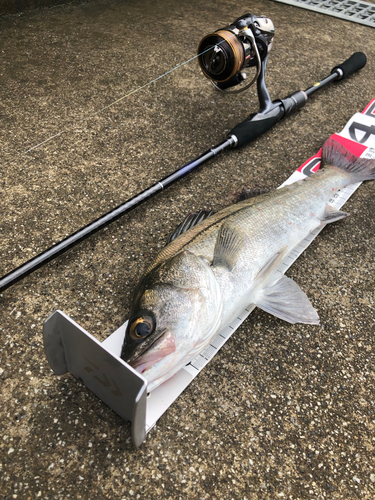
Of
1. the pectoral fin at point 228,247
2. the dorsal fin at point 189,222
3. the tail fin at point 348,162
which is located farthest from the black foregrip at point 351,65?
the pectoral fin at point 228,247

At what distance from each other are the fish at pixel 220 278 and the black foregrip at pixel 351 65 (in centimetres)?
172

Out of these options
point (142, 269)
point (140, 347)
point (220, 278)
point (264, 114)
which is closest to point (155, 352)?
point (140, 347)

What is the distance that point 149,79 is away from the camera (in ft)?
10.9

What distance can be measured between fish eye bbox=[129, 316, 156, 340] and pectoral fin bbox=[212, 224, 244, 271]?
0.43 m

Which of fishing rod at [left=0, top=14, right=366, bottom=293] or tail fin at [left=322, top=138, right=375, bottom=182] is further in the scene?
tail fin at [left=322, top=138, right=375, bottom=182]

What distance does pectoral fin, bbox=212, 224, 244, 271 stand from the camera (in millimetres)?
1633

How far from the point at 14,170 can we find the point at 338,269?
2.09 m

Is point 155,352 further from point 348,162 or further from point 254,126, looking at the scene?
point 254,126

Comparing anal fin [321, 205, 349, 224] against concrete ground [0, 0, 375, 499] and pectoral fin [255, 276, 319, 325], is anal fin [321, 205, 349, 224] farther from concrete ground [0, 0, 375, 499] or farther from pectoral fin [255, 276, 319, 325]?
pectoral fin [255, 276, 319, 325]

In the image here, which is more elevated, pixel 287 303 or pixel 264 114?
pixel 264 114

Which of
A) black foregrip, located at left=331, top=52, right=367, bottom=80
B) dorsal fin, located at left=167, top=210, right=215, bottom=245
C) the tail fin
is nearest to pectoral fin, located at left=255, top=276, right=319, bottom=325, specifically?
dorsal fin, located at left=167, top=210, right=215, bottom=245

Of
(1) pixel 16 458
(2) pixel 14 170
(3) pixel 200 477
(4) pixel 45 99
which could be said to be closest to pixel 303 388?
(3) pixel 200 477

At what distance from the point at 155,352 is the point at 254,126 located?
6.61 feet

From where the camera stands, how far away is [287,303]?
176 centimetres
